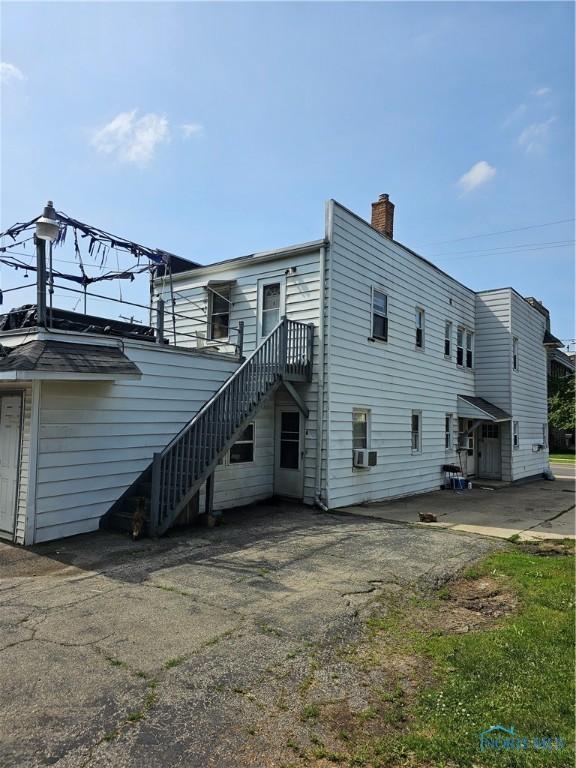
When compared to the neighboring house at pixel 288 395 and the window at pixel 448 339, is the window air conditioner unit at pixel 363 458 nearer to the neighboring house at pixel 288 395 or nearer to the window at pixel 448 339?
the neighboring house at pixel 288 395

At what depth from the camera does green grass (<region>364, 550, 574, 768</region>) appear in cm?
283

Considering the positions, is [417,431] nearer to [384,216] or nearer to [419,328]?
[419,328]

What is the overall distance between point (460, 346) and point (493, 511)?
26.2ft

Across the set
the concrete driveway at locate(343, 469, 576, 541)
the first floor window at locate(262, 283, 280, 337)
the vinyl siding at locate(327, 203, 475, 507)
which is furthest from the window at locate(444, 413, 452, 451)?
the first floor window at locate(262, 283, 280, 337)

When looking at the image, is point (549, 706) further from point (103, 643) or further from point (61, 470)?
point (61, 470)

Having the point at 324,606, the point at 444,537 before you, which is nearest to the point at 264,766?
the point at 324,606

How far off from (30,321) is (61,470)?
A: 290cm

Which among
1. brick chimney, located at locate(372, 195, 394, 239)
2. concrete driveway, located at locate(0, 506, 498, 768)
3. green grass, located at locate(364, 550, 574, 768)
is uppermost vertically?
brick chimney, located at locate(372, 195, 394, 239)

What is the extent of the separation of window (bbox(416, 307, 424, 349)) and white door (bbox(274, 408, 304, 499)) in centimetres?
550

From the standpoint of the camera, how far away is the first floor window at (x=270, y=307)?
40.7 ft

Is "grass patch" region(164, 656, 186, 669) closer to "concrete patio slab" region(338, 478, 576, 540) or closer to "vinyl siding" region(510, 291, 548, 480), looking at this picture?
"concrete patio slab" region(338, 478, 576, 540)

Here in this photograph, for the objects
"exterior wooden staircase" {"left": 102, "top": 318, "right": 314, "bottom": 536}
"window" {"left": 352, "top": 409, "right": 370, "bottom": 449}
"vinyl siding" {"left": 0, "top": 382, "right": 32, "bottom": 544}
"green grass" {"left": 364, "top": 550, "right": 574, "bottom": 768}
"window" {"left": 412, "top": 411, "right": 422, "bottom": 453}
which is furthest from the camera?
"window" {"left": 412, "top": 411, "right": 422, "bottom": 453}

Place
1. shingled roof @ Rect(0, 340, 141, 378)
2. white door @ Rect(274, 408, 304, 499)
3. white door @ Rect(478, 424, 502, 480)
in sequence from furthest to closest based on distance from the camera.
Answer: white door @ Rect(478, 424, 502, 480)
white door @ Rect(274, 408, 304, 499)
shingled roof @ Rect(0, 340, 141, 378)

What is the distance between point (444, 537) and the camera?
29.2ft
